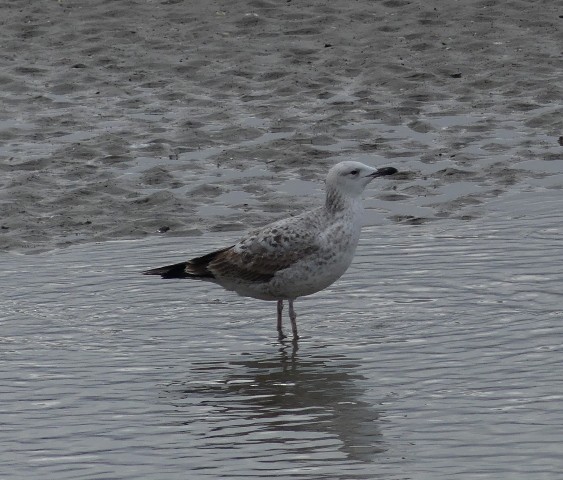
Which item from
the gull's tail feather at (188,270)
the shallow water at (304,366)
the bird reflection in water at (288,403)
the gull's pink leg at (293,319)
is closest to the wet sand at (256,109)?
the shallow water at (304,366)

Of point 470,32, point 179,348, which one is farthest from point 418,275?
point 470,32

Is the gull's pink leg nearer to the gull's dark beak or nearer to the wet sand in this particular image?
the gull's dark beak

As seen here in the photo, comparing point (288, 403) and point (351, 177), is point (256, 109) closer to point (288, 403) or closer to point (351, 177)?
point (351, 177)

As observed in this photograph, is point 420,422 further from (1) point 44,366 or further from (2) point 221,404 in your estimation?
(1) point 44,366

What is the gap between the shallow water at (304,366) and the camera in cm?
905

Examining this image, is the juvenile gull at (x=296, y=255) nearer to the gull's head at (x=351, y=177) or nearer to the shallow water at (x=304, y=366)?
the gull's head at (x=351, y=177)

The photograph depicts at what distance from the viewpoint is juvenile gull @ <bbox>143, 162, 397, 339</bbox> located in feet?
39.4

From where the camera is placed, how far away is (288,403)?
1030 centimetres

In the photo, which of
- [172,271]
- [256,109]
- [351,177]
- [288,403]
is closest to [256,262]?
[172,271]

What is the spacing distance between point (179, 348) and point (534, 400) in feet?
9.78

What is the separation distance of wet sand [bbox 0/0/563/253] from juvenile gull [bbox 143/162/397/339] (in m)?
2.90

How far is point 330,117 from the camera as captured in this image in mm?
18766

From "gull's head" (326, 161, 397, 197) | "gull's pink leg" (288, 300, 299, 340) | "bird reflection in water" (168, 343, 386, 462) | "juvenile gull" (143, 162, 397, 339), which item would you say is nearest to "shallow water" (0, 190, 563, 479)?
"bird reflection in water" (168, 343, 386, 462)

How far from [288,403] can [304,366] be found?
92cm
